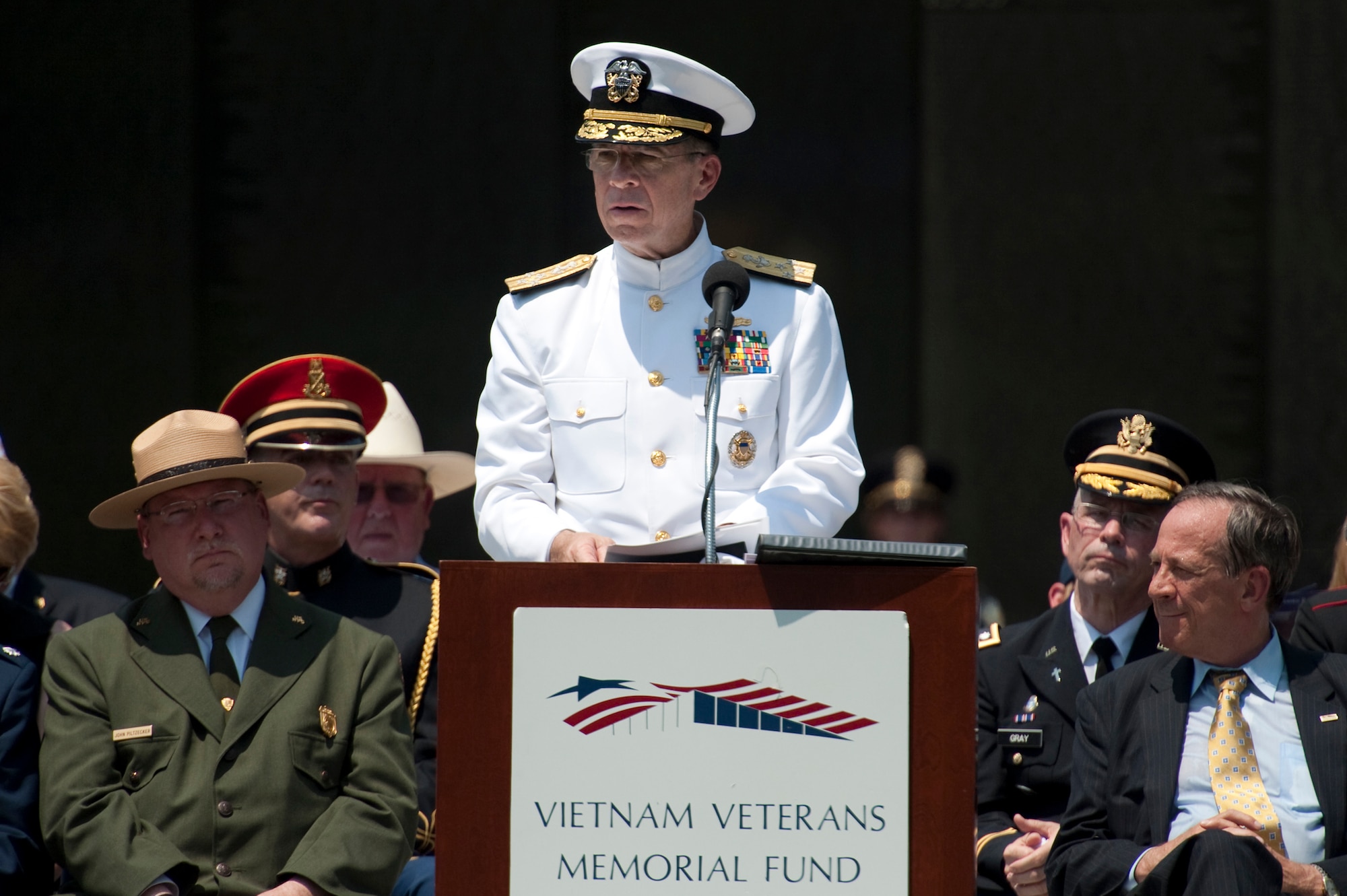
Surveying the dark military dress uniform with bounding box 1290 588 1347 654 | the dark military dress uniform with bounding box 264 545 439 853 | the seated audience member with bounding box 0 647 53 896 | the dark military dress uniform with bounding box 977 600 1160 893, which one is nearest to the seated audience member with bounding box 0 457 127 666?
the seated audience member with bounding box 0 647 53 896

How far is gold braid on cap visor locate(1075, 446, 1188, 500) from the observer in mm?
3990

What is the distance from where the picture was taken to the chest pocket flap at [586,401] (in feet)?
10.4

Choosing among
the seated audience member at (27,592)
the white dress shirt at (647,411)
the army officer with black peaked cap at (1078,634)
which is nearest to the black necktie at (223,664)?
the seated audience member at (27,592)

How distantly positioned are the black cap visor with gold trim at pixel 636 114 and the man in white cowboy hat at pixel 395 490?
2.19 meters

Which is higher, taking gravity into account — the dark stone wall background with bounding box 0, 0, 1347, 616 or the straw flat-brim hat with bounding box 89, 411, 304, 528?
the dark stone wall background with bounding box 0, 0, 1347, 616

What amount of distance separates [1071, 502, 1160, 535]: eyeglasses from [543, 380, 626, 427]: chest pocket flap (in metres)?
1.34

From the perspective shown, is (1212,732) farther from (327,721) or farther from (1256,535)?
(327,721)

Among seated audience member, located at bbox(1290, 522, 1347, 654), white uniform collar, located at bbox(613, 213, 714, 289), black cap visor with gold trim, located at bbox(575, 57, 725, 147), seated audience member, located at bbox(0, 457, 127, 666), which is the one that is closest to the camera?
black cap visor with gold trim, located at bbox(575, 57, 725, 147)

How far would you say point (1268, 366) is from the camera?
5887mm

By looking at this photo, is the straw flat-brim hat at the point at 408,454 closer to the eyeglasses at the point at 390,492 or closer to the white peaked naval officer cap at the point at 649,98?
the eyeglasses at the point at 390,492

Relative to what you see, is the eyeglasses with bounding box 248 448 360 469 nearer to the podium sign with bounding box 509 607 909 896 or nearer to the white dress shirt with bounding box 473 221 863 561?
the white dress shirt with bounding box 473 221 863 561

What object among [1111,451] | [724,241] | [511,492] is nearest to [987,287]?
[724,241]

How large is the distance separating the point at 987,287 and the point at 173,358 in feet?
9.22

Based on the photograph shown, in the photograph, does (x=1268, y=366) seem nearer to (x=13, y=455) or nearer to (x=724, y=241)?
(x=724, y=241)
